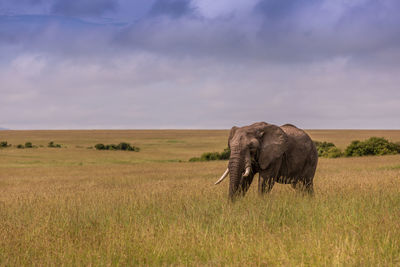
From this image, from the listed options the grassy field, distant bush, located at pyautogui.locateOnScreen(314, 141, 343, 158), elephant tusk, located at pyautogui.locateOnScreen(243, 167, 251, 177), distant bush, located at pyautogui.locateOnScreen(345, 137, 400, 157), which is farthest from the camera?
distant bush, located at pyautogui.locateOnScreen(314, 141, 343, 158)

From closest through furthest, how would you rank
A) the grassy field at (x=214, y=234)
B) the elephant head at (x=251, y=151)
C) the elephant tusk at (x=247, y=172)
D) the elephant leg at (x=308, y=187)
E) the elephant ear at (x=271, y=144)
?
1. the grassy field at (x=214, y=234)
2. the elephant tusk at (x=247, y=172)
3. the elephant head at (x=251, y=151)
4. the elephant ear at (x=271, y=144)
5. the elephant leg at (x=308, y=187)

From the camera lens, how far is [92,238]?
6.25 meters

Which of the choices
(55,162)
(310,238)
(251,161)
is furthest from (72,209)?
(55,162)

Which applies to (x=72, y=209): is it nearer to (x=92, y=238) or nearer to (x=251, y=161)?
(x=92, y=238)

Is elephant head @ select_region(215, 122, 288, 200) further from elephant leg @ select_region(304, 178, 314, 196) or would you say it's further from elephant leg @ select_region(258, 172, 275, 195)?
elephant leg @ select_region(304, 178, 314, 196)

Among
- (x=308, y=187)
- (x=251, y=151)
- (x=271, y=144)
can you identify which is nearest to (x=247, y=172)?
→ (x=251, y=151)

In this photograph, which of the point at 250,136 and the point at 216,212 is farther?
the point at 250,136

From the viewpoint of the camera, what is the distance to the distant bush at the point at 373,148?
32500 millimetres

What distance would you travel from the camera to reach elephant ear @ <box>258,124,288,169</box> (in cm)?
891

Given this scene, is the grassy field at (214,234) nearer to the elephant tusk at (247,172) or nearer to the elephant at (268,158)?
the elephant at (268,158)

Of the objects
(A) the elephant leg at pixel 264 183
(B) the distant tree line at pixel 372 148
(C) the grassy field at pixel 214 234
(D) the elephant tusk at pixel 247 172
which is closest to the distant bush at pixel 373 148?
(B) the distant tree line at pixel 372 148

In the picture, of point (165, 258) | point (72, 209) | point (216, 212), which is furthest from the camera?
point (72, 209)

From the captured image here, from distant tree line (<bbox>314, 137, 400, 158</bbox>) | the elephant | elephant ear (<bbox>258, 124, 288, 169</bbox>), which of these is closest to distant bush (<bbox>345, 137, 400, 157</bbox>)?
distant tree line (<bbox>314, 137, 400, 158</bbox>)

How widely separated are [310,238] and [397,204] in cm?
373
